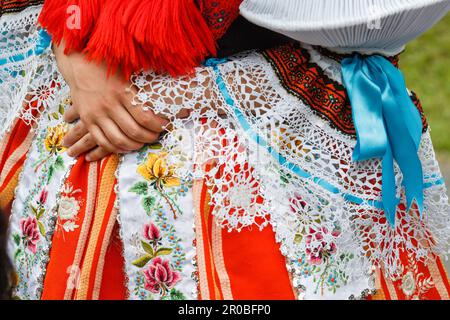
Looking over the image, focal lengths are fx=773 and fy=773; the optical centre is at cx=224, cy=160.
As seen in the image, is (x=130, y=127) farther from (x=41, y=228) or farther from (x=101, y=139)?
(x=41, y=228)

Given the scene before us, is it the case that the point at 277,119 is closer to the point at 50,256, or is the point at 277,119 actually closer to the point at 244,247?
the point at 244,247

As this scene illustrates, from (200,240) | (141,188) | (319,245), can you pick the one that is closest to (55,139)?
(141,188)

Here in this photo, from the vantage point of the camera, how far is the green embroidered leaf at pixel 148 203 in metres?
1.28

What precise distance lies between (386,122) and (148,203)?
42 cm

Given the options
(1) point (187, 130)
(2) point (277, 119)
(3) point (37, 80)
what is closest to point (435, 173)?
(2) point (277, 119)

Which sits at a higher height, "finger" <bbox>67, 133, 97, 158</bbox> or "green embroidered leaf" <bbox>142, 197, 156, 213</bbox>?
"finger" <bbox>67, 133, 97, 158</bbox>

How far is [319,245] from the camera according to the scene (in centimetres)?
129

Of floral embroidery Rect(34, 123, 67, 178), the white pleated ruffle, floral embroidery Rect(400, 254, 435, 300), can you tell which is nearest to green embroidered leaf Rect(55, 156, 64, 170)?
floral embroidery Rect(34, 123, 67, 178)

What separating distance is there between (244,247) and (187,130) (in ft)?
0.71

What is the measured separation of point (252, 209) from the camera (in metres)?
1.27

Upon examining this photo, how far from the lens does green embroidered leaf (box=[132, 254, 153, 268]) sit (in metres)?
1.30

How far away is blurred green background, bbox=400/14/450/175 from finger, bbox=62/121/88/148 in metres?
2.38

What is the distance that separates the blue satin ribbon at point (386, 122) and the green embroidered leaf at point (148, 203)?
34 cm

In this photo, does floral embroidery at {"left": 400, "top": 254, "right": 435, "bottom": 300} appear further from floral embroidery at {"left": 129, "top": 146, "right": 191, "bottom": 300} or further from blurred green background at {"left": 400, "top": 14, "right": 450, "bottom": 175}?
blurred green background at {"left": 400, "top": 14, "right": 450, "bottom": 175}
